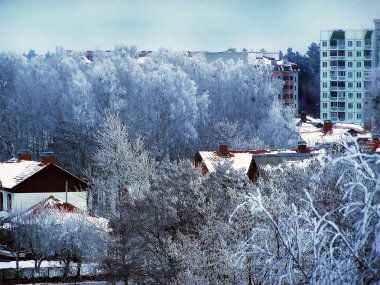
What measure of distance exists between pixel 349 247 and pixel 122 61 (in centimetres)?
5581

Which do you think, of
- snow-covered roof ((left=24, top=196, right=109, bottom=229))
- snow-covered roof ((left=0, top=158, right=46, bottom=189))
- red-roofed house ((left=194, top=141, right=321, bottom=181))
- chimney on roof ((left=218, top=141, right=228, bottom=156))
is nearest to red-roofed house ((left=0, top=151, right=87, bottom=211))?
snow-covered roof ((left=0, top=158, right=46, bottom=189))

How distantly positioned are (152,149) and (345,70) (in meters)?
47.2

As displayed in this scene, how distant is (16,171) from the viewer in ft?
118

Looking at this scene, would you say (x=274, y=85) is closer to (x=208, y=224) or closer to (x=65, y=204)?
(x=65, y=204)

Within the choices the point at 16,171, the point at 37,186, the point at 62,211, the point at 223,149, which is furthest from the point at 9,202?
the point at 223,149

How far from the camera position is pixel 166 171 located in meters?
25.2

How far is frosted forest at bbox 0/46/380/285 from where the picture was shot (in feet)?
66.2

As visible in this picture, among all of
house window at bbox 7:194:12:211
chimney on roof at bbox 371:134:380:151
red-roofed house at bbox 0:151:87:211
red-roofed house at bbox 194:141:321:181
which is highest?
chimney on roof at bbox 371:134:380:151

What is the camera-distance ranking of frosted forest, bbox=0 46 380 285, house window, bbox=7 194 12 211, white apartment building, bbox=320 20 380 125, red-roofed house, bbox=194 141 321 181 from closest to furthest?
frosted forest, bbox=0 46 380 285 < red-roofed house, bbox=194 141 321 181 < house window, bbox=7 194 12 211 < white apartment building, bbox=320 20 380 125

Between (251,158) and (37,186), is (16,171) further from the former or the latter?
(251,158)

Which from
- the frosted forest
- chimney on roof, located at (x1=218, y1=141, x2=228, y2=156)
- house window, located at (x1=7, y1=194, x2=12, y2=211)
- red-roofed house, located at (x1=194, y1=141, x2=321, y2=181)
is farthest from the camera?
house window, located at (x1=7, y1=194, x2=12, y2=211)

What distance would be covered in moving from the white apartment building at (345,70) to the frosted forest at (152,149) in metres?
33.3

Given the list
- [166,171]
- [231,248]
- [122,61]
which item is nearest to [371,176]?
[231,248]

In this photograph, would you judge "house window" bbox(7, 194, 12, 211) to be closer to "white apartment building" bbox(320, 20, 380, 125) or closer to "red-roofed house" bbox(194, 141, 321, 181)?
"red-roofed house" bbox(194, 141, 321, 181)
